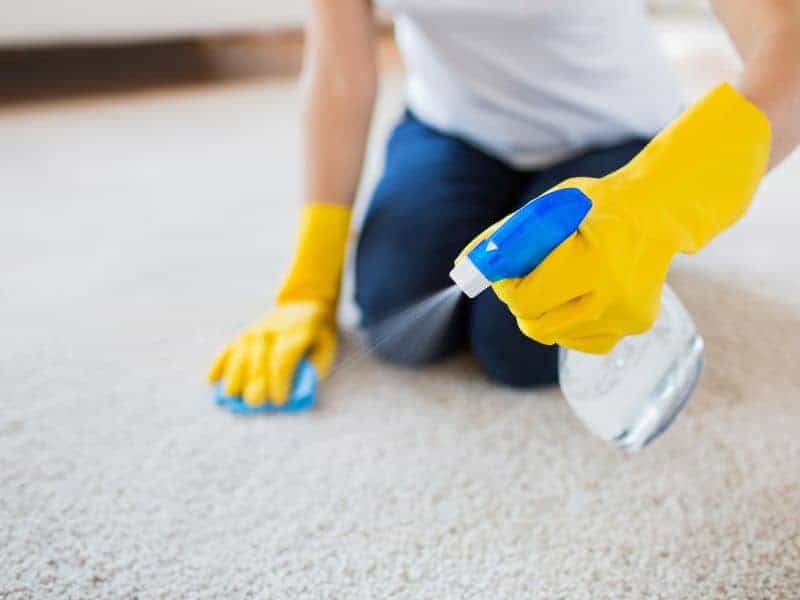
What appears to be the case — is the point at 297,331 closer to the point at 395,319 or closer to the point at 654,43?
the point at 395,319

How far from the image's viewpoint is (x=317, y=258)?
821 mm

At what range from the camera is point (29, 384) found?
2.54 ft

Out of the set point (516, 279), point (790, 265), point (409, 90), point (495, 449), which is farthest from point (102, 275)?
point (790, 265)

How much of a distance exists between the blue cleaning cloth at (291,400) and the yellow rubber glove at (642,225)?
0.97 ft

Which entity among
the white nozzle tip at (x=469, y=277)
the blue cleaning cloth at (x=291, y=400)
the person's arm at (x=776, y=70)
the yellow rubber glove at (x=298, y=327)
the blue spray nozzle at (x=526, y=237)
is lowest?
the blue cleaning cloth at (x=291, y=400)

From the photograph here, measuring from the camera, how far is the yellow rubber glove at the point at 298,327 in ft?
2.42

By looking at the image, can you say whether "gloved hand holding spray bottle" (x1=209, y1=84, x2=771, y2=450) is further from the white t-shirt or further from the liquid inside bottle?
the white t-shirt

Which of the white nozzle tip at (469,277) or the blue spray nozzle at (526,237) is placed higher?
the blue spray nozzle at (526,237)

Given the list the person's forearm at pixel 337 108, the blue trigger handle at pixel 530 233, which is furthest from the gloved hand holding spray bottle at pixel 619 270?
the person's forearm at pixel 337 108

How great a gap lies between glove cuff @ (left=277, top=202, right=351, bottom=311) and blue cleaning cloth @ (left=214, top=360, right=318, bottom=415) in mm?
106

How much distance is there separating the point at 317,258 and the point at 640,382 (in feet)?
1.14

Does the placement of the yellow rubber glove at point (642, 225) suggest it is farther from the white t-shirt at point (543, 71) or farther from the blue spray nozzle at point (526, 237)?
the white t-shirt at point (543, 71)

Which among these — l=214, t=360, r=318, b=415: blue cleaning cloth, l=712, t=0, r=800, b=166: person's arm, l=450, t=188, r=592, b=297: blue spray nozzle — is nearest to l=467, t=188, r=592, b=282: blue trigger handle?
l=450, t=188, r=592, b=297: blue spray nozzle

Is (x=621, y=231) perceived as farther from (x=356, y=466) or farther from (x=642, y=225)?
(x=356, y=466)
